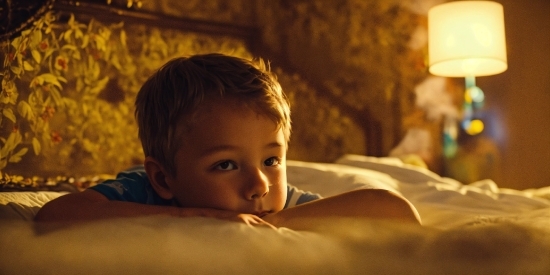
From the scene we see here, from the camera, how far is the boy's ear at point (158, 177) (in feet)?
3.18

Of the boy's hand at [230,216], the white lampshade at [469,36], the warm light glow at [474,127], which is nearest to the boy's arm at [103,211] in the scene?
the boy's hand at [230,216]

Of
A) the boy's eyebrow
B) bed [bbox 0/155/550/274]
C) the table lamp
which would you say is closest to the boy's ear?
the boy's eyebrow

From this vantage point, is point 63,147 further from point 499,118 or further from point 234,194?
point 499,118

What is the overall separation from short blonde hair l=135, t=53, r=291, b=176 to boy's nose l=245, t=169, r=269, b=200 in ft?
0.35

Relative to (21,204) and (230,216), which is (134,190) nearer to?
(21,204)

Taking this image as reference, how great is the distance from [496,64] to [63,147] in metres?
1.78

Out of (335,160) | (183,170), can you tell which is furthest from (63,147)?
(335,160)

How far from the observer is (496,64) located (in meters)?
2.39

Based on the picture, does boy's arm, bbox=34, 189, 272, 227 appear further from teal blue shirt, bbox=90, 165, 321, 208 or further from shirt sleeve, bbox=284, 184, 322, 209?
shirt sleeve, bbox=284, 184, 322, 209

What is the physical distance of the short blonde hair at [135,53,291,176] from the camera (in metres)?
0.91

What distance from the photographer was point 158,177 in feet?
3.22

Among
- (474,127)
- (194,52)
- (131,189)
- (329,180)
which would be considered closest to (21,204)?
(131,189)

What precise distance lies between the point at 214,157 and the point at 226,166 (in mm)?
25

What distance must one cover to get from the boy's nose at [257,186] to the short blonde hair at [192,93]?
0.11 metres
